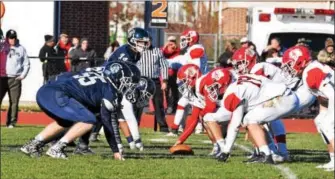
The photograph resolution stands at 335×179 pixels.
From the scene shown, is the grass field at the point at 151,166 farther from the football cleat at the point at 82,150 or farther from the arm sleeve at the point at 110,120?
the arm sleeve at the point at 110,120

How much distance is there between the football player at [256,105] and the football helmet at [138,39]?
1695 mm

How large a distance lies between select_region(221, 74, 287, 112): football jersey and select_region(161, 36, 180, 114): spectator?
826 centimetres

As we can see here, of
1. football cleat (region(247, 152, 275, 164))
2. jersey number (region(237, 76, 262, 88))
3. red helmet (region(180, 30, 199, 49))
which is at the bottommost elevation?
football cleat (region(247, 152, 275, 164))

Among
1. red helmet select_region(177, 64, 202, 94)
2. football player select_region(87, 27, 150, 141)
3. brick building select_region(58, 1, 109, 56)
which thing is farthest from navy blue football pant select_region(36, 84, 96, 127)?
brick building select_region(58, 1, 109, 56)

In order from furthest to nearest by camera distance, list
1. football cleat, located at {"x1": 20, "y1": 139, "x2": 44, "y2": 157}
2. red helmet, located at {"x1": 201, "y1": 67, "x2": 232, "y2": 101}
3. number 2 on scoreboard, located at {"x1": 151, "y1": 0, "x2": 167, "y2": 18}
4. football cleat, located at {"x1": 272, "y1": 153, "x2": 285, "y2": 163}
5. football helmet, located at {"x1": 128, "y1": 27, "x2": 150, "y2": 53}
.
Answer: number 2 on scoreboard, located at {"x1": 151, "y1": 0, "x2": 167, "y2": 18} < football helmet, located at {"x1": 128, "y1": 27, "x2": 150, "y2": 53} < red helmet, located at {"x1": 201, "y1": 67, "x2": 232, "y2": 101} < football cleat, located at {"x1": 272, "y1": 153, "x2": 285, "y2": 163} < football cleat, located at {"x1": 20, "y1": 139, "x2": 44, "y2": 157}

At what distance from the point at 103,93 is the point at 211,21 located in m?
33.2

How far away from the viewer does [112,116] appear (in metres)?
10.9

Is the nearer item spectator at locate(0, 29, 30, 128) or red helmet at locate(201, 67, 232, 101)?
red helmet at locate(201, 67, 232, 101)

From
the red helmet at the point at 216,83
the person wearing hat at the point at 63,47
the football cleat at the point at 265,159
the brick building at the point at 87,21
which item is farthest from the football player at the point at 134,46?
the brick building at the point at 87,21

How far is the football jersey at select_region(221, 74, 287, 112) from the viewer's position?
36.6 feet

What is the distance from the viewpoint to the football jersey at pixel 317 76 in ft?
33.8

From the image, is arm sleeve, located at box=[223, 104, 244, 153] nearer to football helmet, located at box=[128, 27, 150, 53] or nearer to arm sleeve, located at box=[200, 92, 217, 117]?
arm sleeve, located at box=[200, 92, 217, 117]

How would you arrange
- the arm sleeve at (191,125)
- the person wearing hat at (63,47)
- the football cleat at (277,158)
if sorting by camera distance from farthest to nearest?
the person wearing hat at (63,47) < the arm sleeve at (191,125) < the football cleat at (277,158)

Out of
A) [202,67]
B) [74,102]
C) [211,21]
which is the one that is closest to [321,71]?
[74,102]
